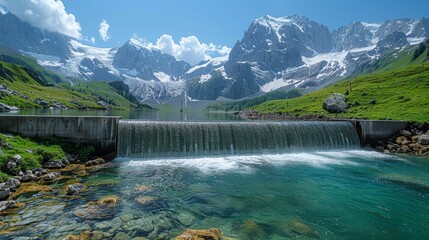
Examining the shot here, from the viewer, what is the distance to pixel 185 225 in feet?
48.6

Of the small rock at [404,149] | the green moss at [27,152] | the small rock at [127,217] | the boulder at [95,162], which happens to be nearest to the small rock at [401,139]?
the small rock at [404,149]

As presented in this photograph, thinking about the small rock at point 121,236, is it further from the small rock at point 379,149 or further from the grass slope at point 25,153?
the small rock at point 379,149

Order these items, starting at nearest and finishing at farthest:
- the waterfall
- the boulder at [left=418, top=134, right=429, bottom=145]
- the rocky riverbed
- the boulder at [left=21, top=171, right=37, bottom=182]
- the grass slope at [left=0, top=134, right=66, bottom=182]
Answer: the boulder at [left=21, top=171, right=37, bottom=182], the grass slope at [left=0, top=134, right=66, bottom=182], the waterfall, the rocky riverbed, the boulder at [left=418, top=134, right=429, bottom=145]

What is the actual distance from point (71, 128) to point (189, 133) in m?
14.5

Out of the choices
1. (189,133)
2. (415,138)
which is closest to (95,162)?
(189,133)

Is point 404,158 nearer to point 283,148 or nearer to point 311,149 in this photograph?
point 311,149

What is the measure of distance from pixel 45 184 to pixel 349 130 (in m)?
45.2

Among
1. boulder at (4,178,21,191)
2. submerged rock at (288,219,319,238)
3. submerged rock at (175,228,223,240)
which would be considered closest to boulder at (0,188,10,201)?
boulder at (4,178,21,191)

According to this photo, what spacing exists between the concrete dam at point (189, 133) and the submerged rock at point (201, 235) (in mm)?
20443

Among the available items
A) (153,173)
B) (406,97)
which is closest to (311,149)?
(153,173)

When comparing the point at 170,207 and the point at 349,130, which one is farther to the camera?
the point at 349,130

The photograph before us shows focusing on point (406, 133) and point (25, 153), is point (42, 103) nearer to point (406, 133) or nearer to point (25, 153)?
point (25, 153)

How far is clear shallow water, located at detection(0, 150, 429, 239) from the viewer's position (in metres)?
14.4

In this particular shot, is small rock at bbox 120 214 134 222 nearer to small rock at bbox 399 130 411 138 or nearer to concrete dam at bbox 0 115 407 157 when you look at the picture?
concrete dam at bbox 0 115 407 157
